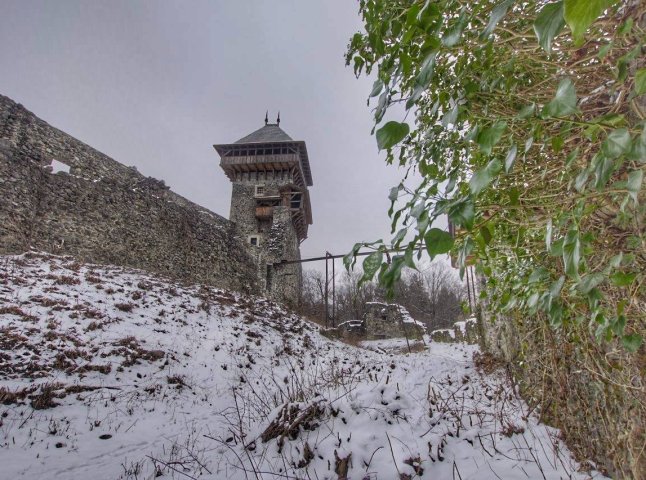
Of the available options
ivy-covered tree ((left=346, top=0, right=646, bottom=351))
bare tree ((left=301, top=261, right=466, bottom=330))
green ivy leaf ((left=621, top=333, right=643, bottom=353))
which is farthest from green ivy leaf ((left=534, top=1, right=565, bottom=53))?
bare tree ((left=301, top=261, right=466, bottom=330))

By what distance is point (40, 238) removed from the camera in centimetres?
912

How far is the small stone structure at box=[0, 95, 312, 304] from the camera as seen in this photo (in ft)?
29.0

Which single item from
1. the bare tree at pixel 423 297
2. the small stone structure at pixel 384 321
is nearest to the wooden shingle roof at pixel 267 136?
the bare tree at pixel 423 297

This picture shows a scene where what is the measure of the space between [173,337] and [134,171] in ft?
27.1

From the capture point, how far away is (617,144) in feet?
1.98

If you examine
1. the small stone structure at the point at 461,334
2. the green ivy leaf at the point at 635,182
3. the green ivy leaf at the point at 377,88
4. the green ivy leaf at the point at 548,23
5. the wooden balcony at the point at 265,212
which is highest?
the wooden balcony at the point at 265,212

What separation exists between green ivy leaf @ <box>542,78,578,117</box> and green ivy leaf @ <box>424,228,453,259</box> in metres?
0.29

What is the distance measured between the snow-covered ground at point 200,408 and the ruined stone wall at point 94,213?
4.43ft

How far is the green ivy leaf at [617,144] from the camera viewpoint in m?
0.59

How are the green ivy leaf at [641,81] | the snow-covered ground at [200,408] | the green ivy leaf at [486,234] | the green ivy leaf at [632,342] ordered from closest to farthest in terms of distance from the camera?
the green ivy leaf at [641,81]
the green ivy leaf at [486,234]
the green ivy leaf at [632,342]
the snow-covered ground at [200,408]

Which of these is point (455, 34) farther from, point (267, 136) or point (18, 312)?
point (267, 136)

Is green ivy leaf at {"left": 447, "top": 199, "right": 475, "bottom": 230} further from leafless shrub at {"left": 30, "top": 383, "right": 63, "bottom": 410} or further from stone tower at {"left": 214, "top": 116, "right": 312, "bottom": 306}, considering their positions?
stone tower at {"left": 214, "top": 116, "right": 312, "bottom": 306}

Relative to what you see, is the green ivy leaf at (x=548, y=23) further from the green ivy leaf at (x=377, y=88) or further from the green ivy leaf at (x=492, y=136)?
the green ivy leaf at (x=377, y=88)

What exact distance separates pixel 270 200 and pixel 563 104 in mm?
20759
